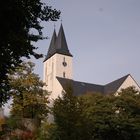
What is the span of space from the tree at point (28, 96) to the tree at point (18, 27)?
29.1 metres

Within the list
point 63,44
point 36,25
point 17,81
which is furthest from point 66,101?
point 63,44

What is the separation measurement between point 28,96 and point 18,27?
31192 millimetres

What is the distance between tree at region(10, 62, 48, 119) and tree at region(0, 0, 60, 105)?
2914cm

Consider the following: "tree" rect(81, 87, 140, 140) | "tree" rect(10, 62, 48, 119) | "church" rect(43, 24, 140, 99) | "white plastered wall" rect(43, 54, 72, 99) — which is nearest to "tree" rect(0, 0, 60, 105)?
"tree" rect(81, 87, 140, 140)

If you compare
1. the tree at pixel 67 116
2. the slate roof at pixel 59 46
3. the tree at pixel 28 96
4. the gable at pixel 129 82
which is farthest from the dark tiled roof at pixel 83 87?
the tree at pixel 67 116

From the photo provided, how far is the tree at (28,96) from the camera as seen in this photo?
42500 mm

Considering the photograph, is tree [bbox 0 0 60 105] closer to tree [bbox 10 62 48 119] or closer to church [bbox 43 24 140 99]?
tree [bbox 10 62 48 119]

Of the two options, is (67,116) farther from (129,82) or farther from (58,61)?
(58,61)

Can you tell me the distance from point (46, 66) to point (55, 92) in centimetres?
1462

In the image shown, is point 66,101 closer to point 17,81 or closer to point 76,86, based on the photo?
point 17,81

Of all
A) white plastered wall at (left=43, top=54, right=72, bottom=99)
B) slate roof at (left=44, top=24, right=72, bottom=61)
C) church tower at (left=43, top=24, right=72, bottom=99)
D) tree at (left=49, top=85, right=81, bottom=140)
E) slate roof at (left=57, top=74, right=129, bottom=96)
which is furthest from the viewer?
slate roof at (left=44, top=24, right=72, bottom=61)

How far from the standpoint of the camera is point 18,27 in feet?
38.6

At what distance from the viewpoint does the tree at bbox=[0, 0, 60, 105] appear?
440 inches

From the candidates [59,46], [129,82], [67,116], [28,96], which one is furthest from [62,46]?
[67,116]
